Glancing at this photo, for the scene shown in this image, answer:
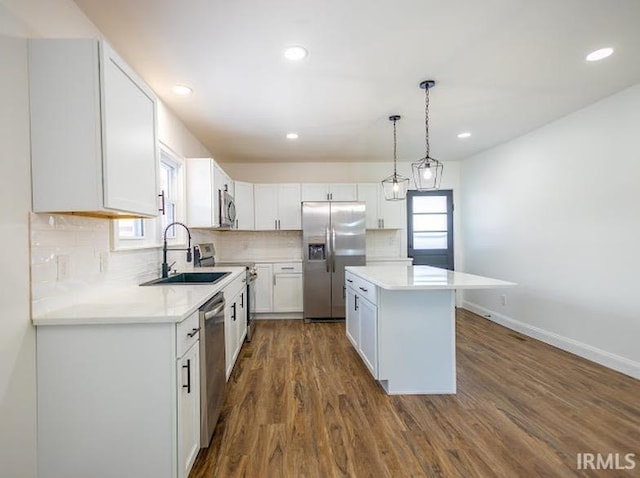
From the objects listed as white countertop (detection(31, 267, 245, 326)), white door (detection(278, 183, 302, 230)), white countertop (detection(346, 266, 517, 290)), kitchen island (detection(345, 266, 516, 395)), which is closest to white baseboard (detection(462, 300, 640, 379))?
white countertop (detection(346, 266, 517, 290))

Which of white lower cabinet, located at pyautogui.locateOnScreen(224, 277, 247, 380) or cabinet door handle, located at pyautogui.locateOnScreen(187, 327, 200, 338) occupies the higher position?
cabinet door handle, located at pyautogui.locateOnScreen(187, 327, 200, 338)

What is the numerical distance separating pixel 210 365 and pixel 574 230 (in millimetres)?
3699

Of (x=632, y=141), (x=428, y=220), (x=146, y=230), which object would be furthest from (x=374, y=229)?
(x=146, y=230)

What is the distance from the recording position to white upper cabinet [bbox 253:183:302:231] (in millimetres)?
5004

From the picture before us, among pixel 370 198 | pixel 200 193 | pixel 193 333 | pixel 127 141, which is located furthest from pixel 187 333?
pixel 370 198

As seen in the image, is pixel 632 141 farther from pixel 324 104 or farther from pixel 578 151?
pixel 324 104

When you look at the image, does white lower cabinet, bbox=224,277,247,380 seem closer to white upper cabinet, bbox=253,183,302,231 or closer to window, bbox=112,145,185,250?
window, bbox=112,145,185,250

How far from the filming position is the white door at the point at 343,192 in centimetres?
504

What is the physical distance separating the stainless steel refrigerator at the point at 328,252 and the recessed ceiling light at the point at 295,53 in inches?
104

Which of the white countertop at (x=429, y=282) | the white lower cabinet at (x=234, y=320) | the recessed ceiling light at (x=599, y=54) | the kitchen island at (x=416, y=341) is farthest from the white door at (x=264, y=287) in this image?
the recessed ceiling light at (x=599, y=54)

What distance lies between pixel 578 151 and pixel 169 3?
12.5 feet

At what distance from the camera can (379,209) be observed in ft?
Answer: 16.8

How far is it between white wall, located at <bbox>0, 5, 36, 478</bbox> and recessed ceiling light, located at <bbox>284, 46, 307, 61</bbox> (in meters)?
1.34

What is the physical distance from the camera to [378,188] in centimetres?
511
